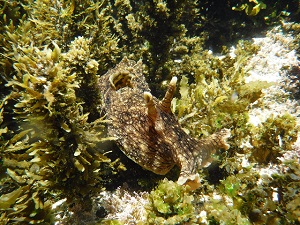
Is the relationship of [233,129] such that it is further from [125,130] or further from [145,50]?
[145,50]

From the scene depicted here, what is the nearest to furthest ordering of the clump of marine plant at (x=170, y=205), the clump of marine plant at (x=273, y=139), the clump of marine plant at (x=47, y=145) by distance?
the clump of marine plant at (x=47, y=145) → the clump of marine plant at (x=170, y=205) → the clump of marine plant at (x=273, y=139)

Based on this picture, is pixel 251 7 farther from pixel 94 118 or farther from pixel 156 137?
pixel 94 118

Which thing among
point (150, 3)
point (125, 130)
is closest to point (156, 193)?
point (125, 130)

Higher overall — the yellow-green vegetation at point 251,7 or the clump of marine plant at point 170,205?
the yellow-green vegetation at point 251,7

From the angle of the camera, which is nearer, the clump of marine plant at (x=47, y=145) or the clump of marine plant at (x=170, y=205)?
the clump of marine plant at (x=47, y=145)

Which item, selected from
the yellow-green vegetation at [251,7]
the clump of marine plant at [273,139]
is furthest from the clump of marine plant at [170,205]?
the yellow-green vegetation at [251,7]

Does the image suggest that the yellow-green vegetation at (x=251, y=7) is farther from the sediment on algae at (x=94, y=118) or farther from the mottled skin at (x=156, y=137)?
the mottled skin at (x=156, y=137)
